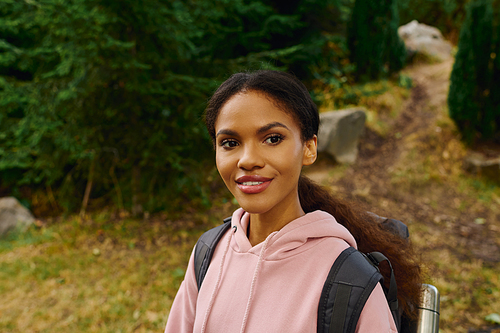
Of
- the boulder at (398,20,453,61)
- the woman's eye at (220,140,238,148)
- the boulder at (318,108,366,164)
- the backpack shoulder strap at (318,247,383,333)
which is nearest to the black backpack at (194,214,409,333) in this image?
the backpack shoulder strap at (318,247,383,333)

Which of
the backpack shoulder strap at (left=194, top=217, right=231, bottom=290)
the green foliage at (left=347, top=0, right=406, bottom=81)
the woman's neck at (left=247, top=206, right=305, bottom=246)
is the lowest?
the backpack shoulder strap at (left=194, top=217, right=231, bottom=290)

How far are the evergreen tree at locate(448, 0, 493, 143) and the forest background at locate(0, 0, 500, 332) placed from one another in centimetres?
43

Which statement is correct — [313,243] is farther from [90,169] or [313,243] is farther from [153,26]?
[90,169]

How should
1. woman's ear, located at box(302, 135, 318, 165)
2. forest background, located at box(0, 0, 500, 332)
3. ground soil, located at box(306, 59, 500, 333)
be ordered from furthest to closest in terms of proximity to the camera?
Answer: ground soil, located at box(306, 59, 500, 333)
forest background, located at box(0, 0, 500, 332)
woman's ear, located at box(302, 135, 318, 165)

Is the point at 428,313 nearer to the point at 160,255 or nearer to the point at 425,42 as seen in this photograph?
the point at 160,255

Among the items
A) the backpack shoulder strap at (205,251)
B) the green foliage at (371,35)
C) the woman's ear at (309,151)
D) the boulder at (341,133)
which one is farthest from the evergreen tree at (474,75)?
the backpack shoulder strap at (205,251)

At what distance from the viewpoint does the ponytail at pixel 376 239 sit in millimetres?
1183

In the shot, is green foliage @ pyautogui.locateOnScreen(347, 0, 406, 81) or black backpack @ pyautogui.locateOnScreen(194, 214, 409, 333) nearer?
black backpack @ pyautogui.locateOnScreen(194, 214, 409, 333)

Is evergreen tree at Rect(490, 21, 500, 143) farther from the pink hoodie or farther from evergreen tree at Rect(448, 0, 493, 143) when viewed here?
the pink hoodie

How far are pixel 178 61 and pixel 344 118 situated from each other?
3.22 m

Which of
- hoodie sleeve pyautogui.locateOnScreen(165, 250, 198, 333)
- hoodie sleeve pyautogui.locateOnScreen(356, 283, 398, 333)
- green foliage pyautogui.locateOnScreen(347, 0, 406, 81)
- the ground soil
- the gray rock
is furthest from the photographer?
green foliage pyautogui.locateOnScreen(347, 0, 406, 81)

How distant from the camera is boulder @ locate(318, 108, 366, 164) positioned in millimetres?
5859

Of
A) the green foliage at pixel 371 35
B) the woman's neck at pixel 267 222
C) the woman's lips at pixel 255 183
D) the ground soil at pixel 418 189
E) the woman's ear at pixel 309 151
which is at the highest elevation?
the green foliage at pixel 371 35

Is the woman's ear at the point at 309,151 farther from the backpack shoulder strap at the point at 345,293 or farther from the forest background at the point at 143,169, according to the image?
the forest background at the point at 143,169
